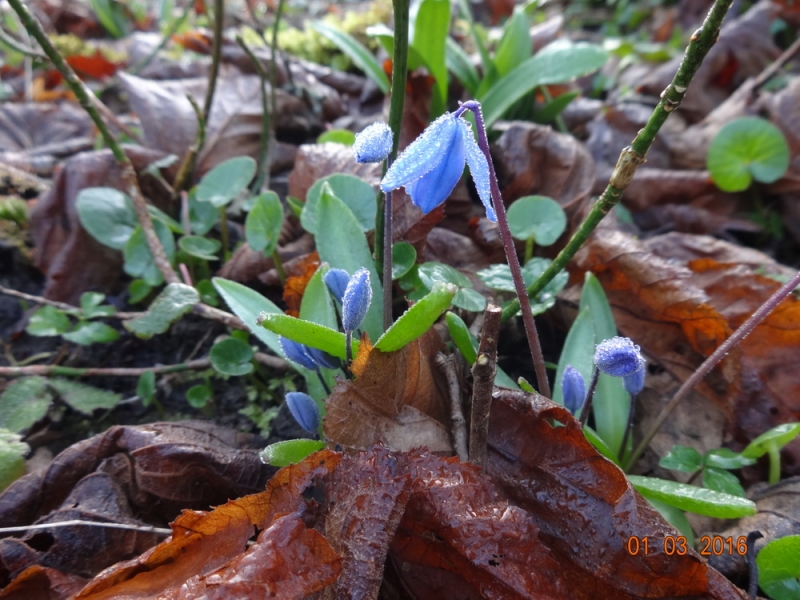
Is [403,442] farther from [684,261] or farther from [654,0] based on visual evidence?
[654,0]

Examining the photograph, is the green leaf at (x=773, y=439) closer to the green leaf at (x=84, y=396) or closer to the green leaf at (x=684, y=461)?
the green leaf at (x=684, y=461)

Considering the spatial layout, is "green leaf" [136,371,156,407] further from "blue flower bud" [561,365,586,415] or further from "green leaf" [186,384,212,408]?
"blue flower bud" [561,365,586,415]

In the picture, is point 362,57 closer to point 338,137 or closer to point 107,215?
point 338,137

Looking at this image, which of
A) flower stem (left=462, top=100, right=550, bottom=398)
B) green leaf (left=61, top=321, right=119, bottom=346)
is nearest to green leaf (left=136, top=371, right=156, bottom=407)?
green leaf (left=61, top=321, right=119, bottom=346)

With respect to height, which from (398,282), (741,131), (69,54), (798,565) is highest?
(69,54)

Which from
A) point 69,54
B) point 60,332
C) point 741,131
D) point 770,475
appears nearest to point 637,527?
point 770,475

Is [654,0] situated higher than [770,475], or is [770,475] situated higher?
[654,0]
